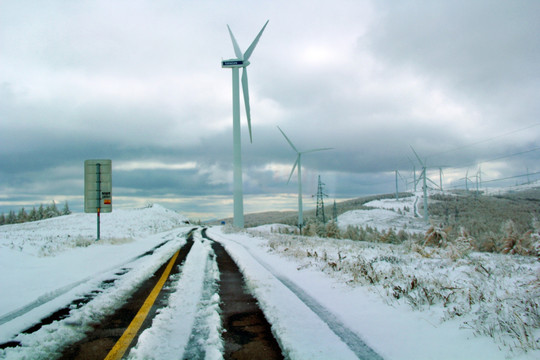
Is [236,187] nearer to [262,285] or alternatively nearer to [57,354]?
[262,285]

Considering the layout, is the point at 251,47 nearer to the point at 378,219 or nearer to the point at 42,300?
the point at 42,300

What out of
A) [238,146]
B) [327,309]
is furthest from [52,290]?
[238,146]

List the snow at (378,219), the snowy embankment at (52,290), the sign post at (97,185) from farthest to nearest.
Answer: the snow at (378,219) → the sign post at (97,185) → the snowy embankment at (52,290)

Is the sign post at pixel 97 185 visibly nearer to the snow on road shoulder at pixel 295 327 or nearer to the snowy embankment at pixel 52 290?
the snowy embankment at pixel 52 290

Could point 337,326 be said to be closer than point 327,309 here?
Yes

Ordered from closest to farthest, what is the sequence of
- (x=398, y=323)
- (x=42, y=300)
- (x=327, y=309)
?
1. (x=398, y=323)
2. (x=327, y=309)
3. (x=42, y=300)

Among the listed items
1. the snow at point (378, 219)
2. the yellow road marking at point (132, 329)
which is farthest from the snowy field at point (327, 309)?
the snow at point (378, 219)

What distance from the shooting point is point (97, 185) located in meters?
24.0

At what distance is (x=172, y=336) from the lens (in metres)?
5.04

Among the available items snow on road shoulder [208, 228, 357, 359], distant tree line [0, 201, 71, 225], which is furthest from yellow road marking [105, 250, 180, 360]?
distant tree line [0, 201, 71, 225]

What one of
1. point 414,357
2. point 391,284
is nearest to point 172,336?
point 414,357

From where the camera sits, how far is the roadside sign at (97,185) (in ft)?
78.1

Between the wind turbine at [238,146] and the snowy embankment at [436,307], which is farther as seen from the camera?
the wind turbine at [238,146]

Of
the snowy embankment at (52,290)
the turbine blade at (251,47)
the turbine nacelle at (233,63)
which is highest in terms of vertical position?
the turbine blade at (251,47)
